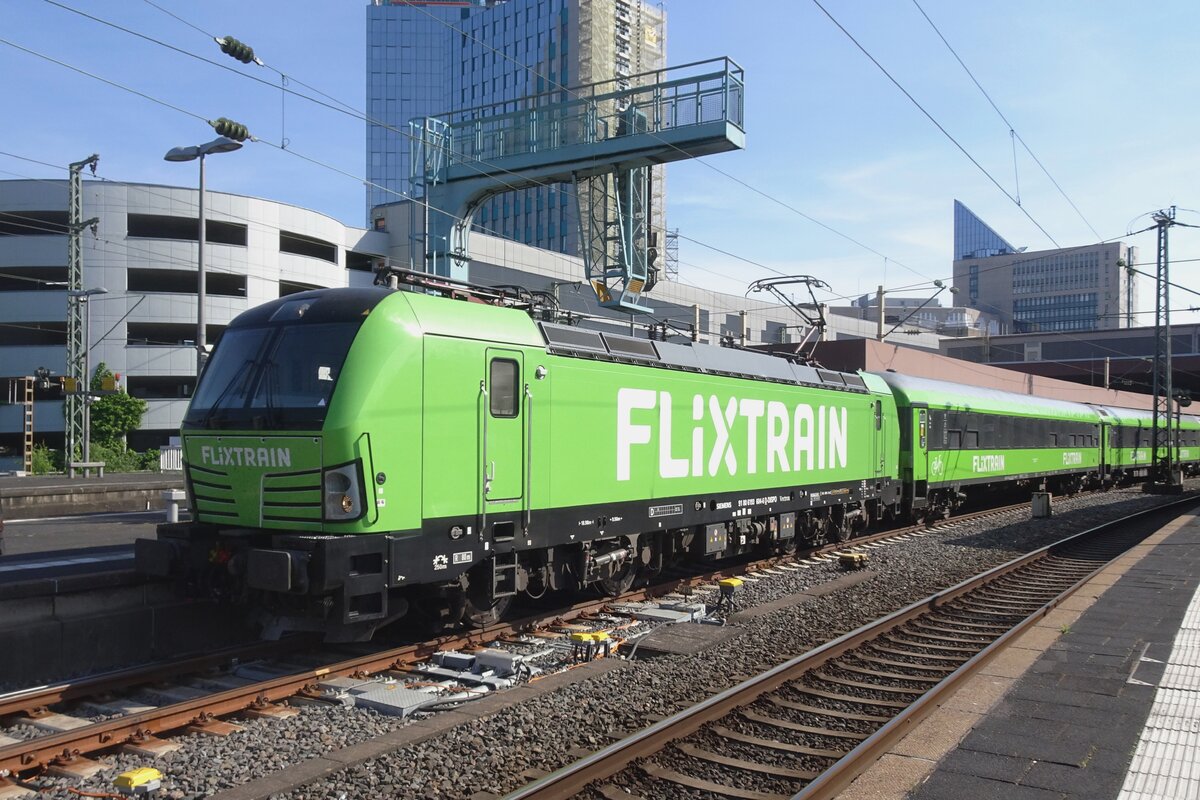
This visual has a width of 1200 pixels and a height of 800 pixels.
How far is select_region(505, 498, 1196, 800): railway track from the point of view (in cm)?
576

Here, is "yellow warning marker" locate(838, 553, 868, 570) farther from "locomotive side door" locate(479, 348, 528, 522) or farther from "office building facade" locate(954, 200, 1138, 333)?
"office building facade" locate(954, 200, 1138, 333)

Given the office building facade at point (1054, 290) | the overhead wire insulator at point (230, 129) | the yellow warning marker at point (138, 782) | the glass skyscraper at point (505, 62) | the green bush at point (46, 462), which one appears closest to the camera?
the yellow warning marker at point (138, 782)

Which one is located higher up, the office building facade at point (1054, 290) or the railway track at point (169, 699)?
the office building facade at point (1054, 290)

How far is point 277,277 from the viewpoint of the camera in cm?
4669

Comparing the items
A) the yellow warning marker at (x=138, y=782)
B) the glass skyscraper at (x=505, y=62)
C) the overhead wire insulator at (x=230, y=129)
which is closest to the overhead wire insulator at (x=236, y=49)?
the overhead wire insulator at (x=230, y=129)

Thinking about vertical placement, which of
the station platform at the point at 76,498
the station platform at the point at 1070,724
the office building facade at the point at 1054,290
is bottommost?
the station platform at the point at 1070,724

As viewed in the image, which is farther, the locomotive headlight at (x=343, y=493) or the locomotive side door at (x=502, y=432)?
the locomotive side door at (x=502, y=432)

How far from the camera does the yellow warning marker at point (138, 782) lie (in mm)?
5607

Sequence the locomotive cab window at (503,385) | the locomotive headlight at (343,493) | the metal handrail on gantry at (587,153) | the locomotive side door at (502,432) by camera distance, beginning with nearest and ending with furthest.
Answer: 1. the locomotive headlight at (343,493)
2. the locomotive side door at (502,432)
3. the locomotive cab window at (503,385)
4. the metal handrail on gantry at (587,153)

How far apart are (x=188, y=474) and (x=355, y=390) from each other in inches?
98.3

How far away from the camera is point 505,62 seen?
10412cm

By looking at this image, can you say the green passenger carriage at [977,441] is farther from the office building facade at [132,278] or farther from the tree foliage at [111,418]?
the office building facade at [132,278]

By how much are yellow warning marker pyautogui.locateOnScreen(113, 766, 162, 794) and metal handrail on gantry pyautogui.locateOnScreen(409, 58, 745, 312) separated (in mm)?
14348

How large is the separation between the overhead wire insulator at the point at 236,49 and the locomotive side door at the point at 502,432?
5.87 m
